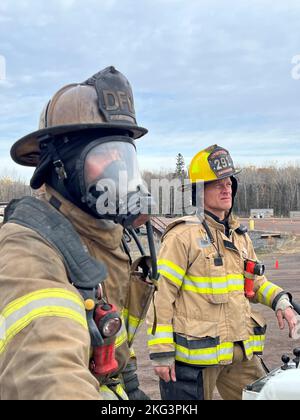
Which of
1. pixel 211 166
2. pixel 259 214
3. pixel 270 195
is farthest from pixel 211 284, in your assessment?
pixel 270 195

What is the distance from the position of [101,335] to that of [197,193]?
2243 millimetres

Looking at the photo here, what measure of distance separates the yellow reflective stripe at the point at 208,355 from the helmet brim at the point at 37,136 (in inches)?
67.4

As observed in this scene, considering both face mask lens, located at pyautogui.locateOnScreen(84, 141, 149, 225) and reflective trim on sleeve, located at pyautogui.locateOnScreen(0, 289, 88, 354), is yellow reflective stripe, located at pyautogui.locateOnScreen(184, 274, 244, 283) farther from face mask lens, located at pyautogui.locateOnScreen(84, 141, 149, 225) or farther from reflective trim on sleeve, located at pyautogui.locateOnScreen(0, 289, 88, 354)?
reflective trim on sleeve, located at pyautogui.locateOnScreen(0, 289, 88, 354)

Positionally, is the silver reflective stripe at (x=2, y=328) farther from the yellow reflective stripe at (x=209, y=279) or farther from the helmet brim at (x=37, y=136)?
the yellow reflective stripe at (x=209, y=279)

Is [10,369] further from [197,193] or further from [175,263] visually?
[197,193]

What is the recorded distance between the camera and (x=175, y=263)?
11.1 feet

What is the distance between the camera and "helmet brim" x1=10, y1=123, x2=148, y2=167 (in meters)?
1.82

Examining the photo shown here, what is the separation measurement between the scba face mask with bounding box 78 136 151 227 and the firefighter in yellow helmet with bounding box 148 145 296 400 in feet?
5.19

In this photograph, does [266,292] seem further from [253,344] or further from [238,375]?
[238,375]

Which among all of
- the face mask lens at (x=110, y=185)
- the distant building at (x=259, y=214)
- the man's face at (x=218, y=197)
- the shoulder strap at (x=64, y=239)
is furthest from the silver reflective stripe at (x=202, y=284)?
the distant building at (x=259, y=214)

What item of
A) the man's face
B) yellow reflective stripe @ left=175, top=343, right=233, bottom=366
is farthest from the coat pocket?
the man's face

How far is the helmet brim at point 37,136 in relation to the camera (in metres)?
1.82

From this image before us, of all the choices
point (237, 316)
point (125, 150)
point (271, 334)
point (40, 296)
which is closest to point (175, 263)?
point (237, 316)

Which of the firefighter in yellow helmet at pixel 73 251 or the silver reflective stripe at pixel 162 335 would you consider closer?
the firefighter in yellow helmet at pixel 73 251
